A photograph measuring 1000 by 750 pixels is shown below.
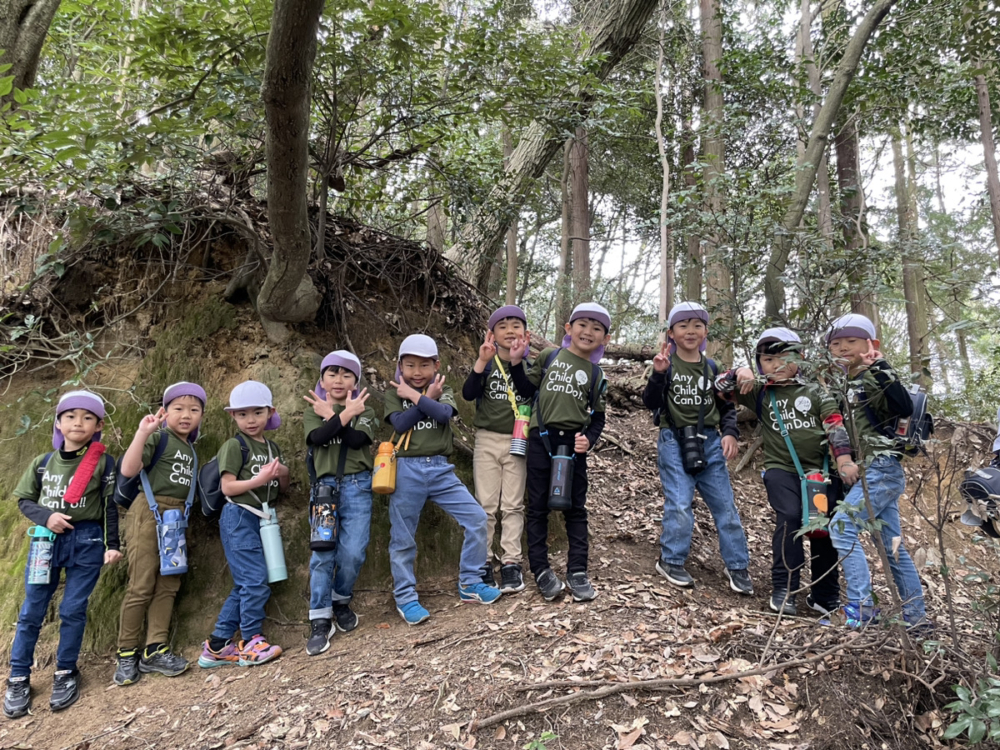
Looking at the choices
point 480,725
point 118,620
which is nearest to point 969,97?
point 480,725

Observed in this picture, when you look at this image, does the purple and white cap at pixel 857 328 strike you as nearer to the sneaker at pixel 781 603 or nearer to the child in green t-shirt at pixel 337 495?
the sneaker at pixel 781 603

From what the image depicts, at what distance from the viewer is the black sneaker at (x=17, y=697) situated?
4113 mm

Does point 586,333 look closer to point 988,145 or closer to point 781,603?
point 781,603

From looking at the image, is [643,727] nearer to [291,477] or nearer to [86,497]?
[291,477]

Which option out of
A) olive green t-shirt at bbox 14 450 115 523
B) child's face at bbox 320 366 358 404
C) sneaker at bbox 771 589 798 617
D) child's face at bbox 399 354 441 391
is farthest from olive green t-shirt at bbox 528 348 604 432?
olive green t-shirt at bbox 14 450 115 523

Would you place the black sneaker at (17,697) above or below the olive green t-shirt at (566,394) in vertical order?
below

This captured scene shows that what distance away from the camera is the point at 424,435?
483 cm

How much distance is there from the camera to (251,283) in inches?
234

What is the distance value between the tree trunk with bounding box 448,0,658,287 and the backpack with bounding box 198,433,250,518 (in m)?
4.02

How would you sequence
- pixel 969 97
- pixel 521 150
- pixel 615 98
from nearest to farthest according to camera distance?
pixel 615 98
pixel 521 150
pixel 969 97

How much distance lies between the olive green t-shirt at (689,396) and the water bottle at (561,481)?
1.05 m

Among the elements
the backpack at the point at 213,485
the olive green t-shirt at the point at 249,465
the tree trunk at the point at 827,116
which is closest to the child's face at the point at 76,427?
the backpack at the point at 213,485

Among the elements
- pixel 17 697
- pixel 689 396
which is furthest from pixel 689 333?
pixel 17 697

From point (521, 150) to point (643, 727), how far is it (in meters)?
6.82
